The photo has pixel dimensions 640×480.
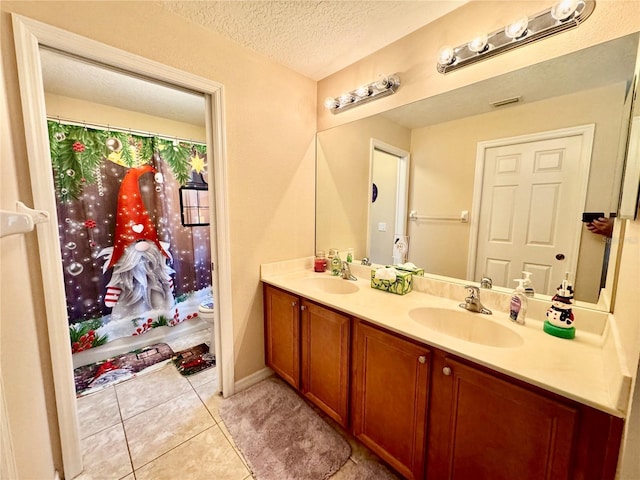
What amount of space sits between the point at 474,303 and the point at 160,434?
6.27 feet

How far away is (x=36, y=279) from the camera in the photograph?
111 centimetres

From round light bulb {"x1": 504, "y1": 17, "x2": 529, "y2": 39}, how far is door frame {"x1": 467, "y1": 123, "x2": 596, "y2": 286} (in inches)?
16.8

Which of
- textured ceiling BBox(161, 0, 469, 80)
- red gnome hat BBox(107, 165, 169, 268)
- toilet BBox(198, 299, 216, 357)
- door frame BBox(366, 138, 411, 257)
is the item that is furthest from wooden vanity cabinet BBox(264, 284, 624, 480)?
red gnome hat BBox(107, 165, 169, 268)

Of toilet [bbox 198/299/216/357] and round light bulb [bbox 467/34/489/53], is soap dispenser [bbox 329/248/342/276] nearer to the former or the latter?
toilet [bbox 198/299/216/357]

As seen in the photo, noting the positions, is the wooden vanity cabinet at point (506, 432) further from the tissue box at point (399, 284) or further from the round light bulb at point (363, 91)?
the round light bulb at point (363, 91)

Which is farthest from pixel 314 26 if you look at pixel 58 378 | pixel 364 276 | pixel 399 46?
pixel 58 378

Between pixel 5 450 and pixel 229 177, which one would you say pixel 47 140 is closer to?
pixel 229 177

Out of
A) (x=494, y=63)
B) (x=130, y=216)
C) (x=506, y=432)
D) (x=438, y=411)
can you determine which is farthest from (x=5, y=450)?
(x=494, y=63)

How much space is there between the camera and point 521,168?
1250 millimetres

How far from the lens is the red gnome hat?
88.5 inches

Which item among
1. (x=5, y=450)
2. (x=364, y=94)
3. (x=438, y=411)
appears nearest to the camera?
(x=5, y=450)

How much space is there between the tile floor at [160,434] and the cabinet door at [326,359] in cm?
26

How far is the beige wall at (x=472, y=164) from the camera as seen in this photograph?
1.04m

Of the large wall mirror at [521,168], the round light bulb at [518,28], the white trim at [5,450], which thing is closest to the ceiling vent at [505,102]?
the large wall mirror at [521,168]
